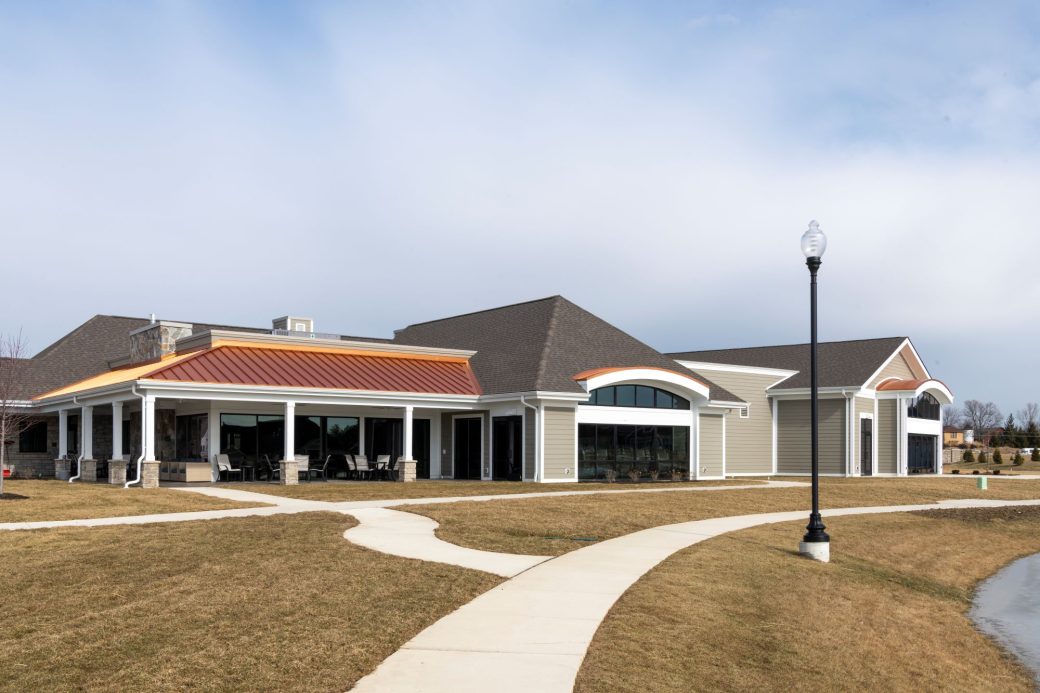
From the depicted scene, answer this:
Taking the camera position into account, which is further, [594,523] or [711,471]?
[711,471]

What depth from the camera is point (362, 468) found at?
3134 cm

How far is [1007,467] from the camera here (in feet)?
187

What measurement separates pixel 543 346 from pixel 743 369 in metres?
13.2

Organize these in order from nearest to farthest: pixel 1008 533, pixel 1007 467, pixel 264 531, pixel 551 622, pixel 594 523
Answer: pixel 551 622 → pixel 264 531 → pixel 594 523 → pixel 1008 533 → pixel 1007 467

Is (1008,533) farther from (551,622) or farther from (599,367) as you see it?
(551,622)

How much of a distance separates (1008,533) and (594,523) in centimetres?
1195

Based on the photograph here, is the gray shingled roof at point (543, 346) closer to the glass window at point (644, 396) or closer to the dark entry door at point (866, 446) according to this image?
the glass window at point (644, 396)

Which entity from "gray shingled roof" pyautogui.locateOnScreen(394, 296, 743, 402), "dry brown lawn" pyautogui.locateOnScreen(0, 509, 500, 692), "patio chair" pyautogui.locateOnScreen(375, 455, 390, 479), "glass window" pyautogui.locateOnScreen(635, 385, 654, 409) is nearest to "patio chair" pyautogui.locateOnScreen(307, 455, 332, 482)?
"patio chair" pyautogui.locateOnScreen(375, 455, 390, 479)

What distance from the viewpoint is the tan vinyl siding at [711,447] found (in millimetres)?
35344

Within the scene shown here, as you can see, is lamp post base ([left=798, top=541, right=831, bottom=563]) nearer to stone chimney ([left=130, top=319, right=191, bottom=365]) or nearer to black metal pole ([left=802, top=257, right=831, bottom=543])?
black metal pole ([left=802, top=257, right=831, bottom=543])

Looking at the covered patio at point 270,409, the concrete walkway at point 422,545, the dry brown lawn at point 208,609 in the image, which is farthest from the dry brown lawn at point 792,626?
the covered patio at point 270,409

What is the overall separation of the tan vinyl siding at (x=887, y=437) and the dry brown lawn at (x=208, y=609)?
34.0 m

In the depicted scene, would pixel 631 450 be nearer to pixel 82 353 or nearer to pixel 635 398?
pixel 635 398

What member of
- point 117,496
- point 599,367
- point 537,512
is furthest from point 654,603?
point 599,367
